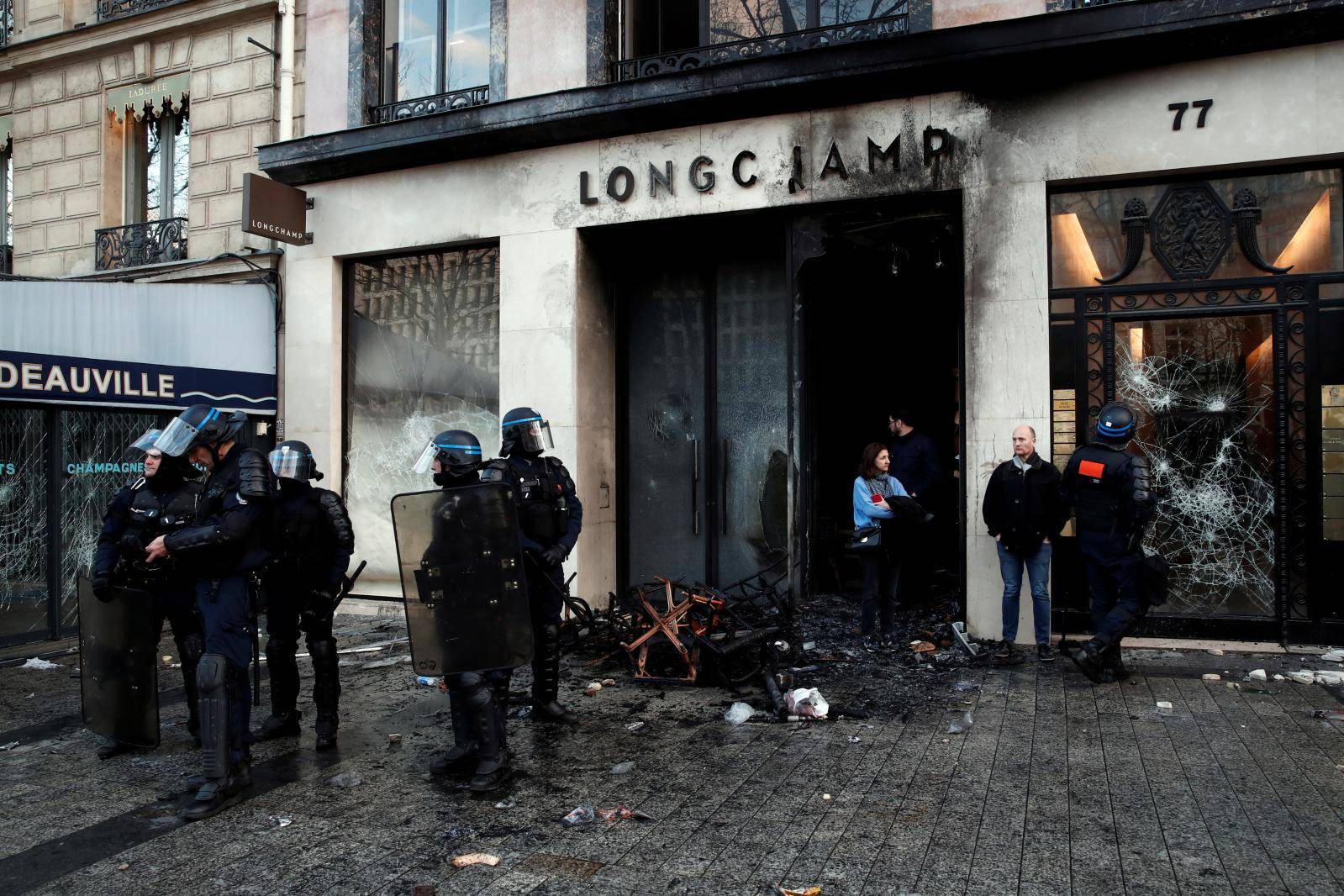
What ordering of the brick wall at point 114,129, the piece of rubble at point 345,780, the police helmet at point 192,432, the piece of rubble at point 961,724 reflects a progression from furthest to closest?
1. the brick wall at point 114,129
2. the piece of rubble at point 961,724
3. the police helmet at point 192,432
4. the piece of rubble at point 345,780

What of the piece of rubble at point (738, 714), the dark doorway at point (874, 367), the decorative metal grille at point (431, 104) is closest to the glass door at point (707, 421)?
the dark doorway at point (874, 367)

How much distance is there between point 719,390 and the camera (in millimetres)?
9836

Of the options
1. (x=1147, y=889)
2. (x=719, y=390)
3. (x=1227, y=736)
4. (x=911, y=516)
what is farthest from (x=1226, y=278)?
(x=1147, y=889)

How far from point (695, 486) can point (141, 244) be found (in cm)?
776

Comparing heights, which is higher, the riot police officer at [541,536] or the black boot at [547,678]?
the riot police officer at [541,536]

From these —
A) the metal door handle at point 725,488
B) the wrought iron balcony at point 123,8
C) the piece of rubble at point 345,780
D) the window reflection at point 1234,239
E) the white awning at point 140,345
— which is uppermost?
the wrought iron balcony at point 123,8

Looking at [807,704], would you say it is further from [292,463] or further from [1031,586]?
[292,463]

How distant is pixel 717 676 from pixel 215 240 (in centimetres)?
836

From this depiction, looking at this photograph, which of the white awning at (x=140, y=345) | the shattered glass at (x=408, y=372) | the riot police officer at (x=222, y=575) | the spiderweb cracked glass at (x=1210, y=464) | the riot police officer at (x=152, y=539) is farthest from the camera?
the shattered glass at (x=408, y=372)

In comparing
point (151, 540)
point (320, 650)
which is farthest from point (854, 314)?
point (151, 540)

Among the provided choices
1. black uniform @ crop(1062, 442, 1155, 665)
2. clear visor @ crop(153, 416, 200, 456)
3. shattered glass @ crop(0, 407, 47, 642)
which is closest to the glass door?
black uniform @ crop(1062, 442, 1155, 665)

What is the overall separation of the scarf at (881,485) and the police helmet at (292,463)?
14.6ft

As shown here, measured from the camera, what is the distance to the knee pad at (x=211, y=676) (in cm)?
452

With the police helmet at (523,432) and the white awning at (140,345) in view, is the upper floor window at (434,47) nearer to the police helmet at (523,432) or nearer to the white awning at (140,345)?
the white awning at (140,345)
